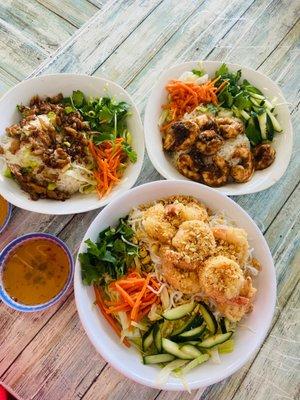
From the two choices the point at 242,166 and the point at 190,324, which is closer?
the point at 190,324

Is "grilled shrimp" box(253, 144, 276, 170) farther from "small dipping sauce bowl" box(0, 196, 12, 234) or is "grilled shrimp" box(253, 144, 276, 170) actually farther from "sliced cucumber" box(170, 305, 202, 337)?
"small dipping sauce bowl" box(0, 196, 12, 234)

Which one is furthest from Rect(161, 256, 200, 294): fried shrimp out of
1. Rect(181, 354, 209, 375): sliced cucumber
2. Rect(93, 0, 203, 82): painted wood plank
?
Rect(93, 0, 203, 82): painted wood plank

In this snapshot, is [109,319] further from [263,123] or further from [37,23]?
[37,23]

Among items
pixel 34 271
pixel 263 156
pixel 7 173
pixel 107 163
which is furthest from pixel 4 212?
pixel 263 156

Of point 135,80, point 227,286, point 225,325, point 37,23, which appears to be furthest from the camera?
point 37,23

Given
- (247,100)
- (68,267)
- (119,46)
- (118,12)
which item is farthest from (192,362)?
(118,12)

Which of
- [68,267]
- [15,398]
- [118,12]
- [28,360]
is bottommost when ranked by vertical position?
[15,398]

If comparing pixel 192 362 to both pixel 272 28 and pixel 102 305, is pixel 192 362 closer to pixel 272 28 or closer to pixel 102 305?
pixel 102 305
